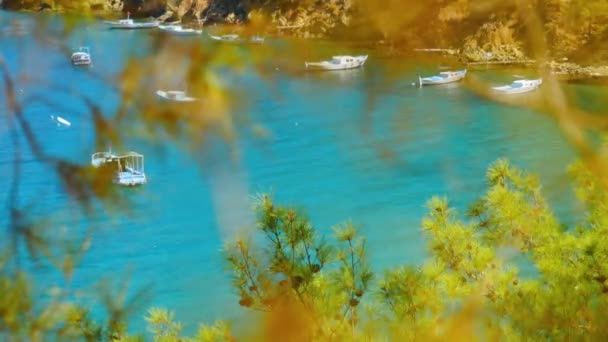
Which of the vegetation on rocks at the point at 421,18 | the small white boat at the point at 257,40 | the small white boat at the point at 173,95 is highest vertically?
the vegetation on rocks at the point at 421,18

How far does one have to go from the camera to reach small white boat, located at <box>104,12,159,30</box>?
0.32 meters

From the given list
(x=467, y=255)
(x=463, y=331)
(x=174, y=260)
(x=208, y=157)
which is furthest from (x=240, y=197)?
(x=174, y=260)

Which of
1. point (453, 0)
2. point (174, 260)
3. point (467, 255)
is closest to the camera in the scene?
point (453, 0)

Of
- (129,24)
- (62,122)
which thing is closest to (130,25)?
(129,24)

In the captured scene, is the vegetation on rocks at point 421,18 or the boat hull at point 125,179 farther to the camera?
the boat hull at point 125,179

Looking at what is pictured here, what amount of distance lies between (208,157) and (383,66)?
0.10 metres

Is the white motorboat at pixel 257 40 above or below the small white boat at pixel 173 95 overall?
above

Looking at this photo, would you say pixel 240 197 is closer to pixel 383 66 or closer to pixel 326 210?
pixel 383 66

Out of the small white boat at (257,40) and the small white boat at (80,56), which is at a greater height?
the small white boat at (257,40)

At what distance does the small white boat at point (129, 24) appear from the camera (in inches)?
12.4

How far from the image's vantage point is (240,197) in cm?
41

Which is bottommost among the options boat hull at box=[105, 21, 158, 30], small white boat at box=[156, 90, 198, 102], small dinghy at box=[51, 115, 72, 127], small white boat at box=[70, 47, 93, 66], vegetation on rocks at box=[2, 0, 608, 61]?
small dinghy at box=[51, 115, 72, 127]

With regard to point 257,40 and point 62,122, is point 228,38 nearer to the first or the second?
point 257,40

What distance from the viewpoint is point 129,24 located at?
1.03 feet
